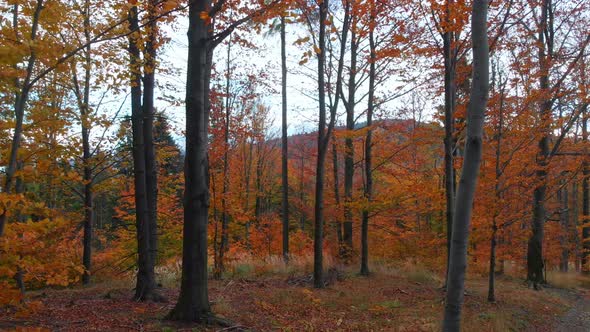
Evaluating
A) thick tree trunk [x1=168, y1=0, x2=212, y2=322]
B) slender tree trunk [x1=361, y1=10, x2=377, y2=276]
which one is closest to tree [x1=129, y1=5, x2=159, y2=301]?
thick tree trunk [x1=168, y1=0, x2=212, y2=322]

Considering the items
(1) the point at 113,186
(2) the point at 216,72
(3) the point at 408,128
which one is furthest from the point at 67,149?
(3) the point at 408,128

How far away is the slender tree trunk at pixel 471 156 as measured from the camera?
4406 millimetres

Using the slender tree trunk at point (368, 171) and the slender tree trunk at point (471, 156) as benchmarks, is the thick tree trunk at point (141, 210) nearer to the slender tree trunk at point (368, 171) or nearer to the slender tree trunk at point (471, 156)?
the slender tree trunk at point (471, 156)

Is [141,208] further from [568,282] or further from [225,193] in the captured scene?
[568,282]

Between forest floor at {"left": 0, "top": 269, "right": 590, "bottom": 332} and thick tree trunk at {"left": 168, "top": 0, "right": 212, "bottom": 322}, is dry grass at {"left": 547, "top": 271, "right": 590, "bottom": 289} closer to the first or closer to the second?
forest floor at {"left": 0, "top": 269, "right": 590, "bottom": 332}

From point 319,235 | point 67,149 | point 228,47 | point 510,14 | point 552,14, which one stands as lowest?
point 319,235

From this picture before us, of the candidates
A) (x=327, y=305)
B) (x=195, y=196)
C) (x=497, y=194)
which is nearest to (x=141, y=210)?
(x=195, y=196)

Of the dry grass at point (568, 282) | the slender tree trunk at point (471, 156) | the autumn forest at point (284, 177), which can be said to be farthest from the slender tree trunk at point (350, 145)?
the slender tree trunk at point (471, 156)

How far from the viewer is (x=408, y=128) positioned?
16859mm

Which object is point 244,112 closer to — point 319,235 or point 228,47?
point 228,47

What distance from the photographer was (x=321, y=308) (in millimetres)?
9141

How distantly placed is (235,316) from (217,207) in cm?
581

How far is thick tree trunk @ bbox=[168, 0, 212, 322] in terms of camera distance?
20.6 feet

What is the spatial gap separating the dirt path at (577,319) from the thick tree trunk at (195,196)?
7994mm
